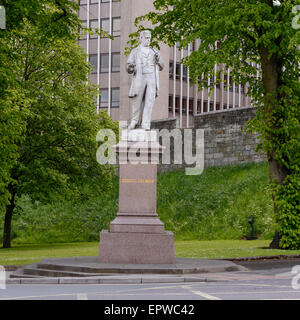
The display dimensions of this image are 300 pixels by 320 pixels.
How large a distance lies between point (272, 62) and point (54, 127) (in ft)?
39.3

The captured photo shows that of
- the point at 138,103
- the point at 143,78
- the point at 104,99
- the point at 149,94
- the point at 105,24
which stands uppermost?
the point at 105,24

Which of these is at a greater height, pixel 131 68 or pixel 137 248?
pixel 131 68

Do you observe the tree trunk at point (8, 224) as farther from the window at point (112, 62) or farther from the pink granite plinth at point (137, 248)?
the window at point (112, 62)

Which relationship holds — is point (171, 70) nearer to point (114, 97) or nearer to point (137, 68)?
point (114, 97)

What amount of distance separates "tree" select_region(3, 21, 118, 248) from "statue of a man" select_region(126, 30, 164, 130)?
1330cm

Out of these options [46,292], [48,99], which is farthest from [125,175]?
[48,99]

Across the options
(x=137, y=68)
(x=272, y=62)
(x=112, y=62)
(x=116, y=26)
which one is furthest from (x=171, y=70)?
(x=137, y=68)

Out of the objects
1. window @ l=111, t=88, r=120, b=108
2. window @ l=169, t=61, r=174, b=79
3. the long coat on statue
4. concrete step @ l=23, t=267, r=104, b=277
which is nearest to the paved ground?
concrete step @ l=23, t=267, r=104, b=277

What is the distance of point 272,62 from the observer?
23.2 meters

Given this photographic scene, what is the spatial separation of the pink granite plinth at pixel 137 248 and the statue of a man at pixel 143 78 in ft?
10.1

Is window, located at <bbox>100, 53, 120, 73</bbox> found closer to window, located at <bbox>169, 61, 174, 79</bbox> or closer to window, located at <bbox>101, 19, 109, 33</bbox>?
window, located at <bbox>101, 19, 109, 33</bbox>

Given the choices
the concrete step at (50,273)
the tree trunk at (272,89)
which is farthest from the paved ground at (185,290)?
the tree trunk at (272,89)

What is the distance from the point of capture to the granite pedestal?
51.9 ft

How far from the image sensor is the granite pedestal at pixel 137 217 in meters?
15.8
